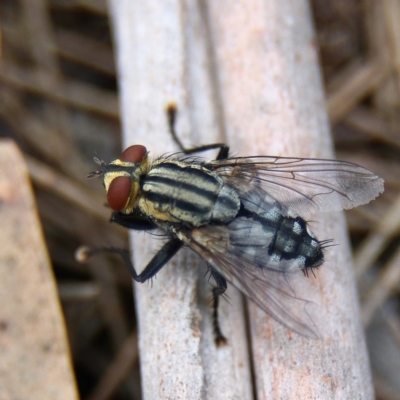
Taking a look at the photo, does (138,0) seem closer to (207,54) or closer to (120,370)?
(207,54)

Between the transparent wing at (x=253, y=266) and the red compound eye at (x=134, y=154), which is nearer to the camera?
the transparent wing at (x=253, y=266)

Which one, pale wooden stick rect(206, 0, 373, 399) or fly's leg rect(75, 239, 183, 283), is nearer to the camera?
pale wooden stick rect(206, 0, 373, 399)

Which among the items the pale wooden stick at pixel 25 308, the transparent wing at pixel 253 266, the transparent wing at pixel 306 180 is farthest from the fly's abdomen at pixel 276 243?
the pale wooden stick at pixel 25 308

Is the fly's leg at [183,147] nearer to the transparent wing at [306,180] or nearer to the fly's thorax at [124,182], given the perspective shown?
the transparent wing at [306,180]

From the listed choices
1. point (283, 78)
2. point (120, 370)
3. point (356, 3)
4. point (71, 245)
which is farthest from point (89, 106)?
point (356, 3)

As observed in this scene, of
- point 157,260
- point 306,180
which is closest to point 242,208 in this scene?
point 306,180

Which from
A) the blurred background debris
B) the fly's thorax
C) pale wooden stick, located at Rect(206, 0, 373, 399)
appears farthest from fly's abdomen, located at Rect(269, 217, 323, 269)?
the blurred background debris

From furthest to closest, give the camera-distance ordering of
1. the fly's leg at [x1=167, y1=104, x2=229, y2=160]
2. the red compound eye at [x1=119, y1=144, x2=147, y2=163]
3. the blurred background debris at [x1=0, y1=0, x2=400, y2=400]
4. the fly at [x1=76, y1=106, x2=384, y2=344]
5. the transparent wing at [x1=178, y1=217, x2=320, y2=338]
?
the blurred background debris at [x1=0, y1=0, x2=400, y2=400] → the fly's leg at [x1=167, y1=104, x2=229, y2=160] → the red compound eye at [x1=119, y1=144, x2=147, y2=163] → the fly at [x1=76, y1=106, x2=384, y2=344] → the transparent wing at [x1=178, y1=217, x2=320, y2=338]

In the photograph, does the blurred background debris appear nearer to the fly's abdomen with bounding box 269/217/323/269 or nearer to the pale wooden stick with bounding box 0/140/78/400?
the pale wooden stick with bounding box 0/140/78/400

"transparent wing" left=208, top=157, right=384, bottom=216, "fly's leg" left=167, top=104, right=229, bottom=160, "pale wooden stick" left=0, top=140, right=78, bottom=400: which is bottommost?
"pale wooden stick" left=0, top=140, right=78, bottom=400
